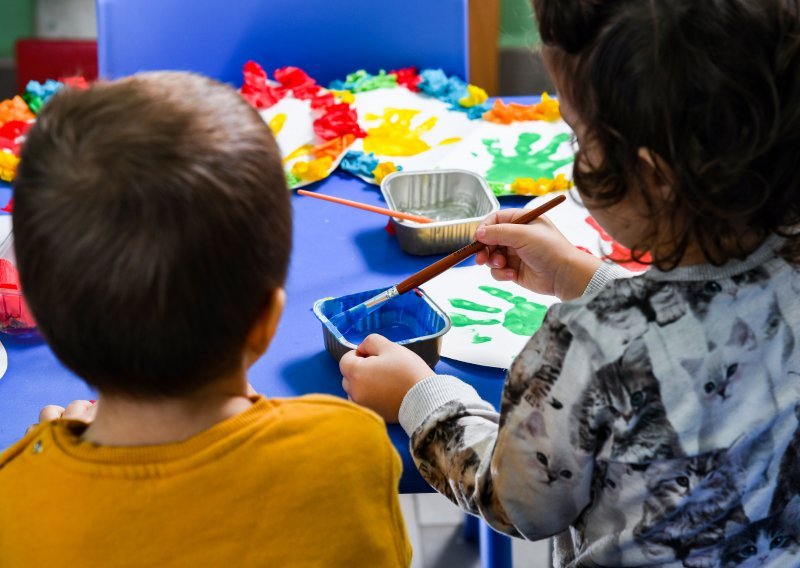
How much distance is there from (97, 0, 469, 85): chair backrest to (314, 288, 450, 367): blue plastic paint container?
29.3 inches

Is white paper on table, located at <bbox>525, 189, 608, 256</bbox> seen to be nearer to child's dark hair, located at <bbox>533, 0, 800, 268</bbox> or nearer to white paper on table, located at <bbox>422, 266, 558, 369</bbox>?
white paper on table, located at <bbox>422, 266, 558, 369</bbox>

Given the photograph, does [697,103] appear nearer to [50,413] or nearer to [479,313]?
[479,313]

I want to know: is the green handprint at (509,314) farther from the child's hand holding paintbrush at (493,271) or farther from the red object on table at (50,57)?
the red object on table at (50,57)

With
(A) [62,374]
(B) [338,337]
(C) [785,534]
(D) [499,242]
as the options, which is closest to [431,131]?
(D) [499,242]

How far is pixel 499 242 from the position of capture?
1072mm

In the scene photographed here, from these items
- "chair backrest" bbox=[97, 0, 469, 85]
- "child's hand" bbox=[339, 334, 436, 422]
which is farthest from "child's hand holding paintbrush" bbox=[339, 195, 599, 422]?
"chair backrest" bbox=[97, 0, 469, 85]

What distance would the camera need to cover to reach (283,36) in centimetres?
164

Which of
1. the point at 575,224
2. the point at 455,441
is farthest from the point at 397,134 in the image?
the point at 455,441

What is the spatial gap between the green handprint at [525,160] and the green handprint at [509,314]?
261 mm

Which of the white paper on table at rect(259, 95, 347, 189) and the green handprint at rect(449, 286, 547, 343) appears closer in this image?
the green handprint at rect(449, 286, 547, 343)

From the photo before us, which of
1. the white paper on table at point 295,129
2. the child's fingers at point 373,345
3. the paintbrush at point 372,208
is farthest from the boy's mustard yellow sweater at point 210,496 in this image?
the white paper on table at point 295,129

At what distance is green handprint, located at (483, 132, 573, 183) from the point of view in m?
1.34

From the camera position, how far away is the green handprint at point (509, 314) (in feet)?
3.48

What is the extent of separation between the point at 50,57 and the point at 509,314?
5.35ft
